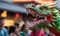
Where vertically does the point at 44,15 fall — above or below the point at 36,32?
above

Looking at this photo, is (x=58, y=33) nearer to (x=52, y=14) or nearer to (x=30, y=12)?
(x=52, y=14)

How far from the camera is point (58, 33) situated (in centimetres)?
294

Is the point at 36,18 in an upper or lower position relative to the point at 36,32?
upper

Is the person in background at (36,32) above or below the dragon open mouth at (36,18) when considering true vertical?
below

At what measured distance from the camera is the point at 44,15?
2768mm

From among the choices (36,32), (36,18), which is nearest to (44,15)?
(36,18)

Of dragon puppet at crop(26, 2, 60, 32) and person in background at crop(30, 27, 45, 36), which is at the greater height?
dragon puppet at crop(26, 2, 60, 32)

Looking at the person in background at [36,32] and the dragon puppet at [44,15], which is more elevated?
the dragon puppet at [44,15]

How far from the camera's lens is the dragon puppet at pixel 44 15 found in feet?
8.76

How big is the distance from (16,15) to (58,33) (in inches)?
215

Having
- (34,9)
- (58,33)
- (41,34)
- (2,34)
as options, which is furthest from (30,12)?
(2,34)

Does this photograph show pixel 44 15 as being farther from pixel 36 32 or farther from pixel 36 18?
pixel 36 32

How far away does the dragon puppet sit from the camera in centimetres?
267

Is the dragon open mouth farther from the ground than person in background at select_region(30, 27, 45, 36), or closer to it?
farther from the ground
